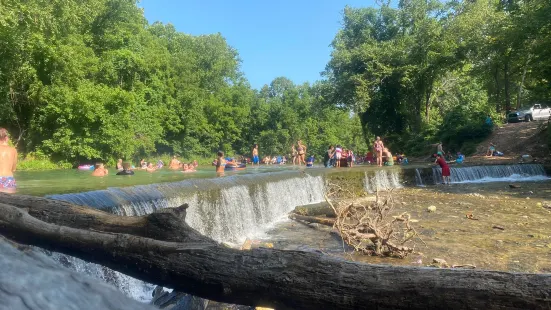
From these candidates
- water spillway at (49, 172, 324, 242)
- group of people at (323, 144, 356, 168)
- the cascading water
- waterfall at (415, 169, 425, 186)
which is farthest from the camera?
group of people at (323, 144, 356, 168)

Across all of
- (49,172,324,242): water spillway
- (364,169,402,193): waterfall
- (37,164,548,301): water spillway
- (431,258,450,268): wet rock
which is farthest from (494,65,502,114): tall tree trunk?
(431,258,450,268): wet rock

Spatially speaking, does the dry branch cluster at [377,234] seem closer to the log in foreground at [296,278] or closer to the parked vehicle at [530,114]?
the log in foreground at [296,278]

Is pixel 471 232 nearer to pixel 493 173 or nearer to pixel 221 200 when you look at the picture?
pixel 221 200

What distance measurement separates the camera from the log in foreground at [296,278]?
1.71 m

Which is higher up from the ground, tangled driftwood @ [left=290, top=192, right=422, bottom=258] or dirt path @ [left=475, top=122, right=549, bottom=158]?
dirt path @ [left=475, top=122, right=549, bottom=158]

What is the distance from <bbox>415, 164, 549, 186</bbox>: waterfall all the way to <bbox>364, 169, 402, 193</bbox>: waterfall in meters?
2.32

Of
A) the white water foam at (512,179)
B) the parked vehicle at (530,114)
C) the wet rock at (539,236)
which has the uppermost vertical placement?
the parked vehicle at (530,114)

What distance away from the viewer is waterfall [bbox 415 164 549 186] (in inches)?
875

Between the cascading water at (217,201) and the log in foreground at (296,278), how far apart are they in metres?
4.05

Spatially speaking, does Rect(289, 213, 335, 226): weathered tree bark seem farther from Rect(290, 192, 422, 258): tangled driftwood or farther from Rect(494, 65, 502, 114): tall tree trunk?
Rect(494, 65, 502, 114): tall tree trunk

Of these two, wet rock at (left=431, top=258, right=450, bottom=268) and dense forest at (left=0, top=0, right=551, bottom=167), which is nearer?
wet rock at (left=431, top=258, right=450, bottom=268)

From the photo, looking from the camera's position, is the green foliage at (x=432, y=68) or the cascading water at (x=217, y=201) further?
the green foliage at (x=432, y=68)

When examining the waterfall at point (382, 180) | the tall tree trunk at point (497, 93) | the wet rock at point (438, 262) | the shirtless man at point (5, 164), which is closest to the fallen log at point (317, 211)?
the wet rock at point (438, 262)

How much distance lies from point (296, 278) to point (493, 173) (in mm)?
23206
